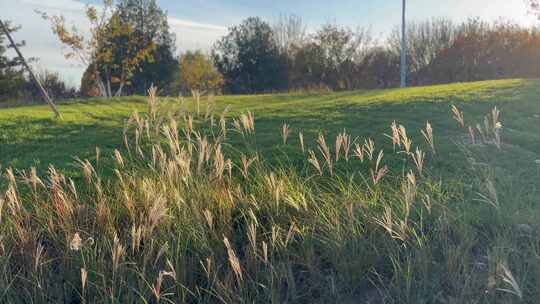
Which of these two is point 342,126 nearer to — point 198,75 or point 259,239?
point 259,239

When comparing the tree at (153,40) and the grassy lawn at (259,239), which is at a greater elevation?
the tree at (153,40)

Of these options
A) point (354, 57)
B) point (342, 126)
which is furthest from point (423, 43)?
point (342, 126)

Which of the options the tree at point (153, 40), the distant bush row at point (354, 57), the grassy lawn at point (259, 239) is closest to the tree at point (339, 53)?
the distant bush row at point (354, 57)

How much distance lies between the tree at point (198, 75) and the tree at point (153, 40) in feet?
2.75

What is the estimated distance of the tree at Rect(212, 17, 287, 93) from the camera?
33.0 meters

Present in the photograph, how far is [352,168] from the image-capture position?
4895 mm

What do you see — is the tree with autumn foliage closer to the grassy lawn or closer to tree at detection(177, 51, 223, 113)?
tree at detection(177, 51, 223, 113)

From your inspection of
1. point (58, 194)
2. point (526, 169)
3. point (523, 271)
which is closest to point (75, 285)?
point (58, 194)

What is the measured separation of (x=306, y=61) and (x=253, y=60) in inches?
150

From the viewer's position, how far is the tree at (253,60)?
108 ft

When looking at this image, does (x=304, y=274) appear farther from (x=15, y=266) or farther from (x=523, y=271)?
(x=15, y=266)

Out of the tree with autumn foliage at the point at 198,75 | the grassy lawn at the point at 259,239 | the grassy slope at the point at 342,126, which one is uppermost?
the tree with autumn foliage at the point at 198,75

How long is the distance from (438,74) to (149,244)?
30.2 meters

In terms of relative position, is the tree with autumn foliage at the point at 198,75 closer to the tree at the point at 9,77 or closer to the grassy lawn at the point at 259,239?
the tree at the point at 9,77
